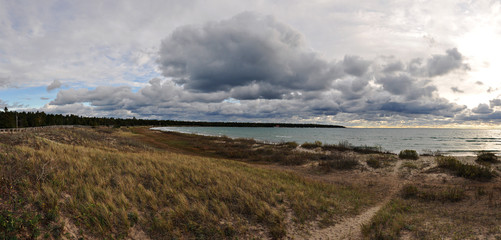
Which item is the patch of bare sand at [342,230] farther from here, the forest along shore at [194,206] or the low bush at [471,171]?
the low bush at [471,171]

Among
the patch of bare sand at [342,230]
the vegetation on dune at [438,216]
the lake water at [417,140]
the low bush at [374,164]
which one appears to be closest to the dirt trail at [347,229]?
the patch of bare sand at [342,230]

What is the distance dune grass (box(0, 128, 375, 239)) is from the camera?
22.3 ft

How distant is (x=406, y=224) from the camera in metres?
8.52

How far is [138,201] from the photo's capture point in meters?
8.59

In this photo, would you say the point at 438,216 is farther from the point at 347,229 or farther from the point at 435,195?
the point at 347,229

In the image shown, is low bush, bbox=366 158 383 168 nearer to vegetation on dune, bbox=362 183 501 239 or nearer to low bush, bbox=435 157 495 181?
low bush, bbox=435 157 495 181

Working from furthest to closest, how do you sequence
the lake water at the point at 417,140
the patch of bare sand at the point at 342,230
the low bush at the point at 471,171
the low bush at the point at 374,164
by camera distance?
1. the lake water at the point at 417,140
2. the low bush at the point at 374,164
3. the low bush at the point at 471,171
4. the patch of bare sand at the point at 342,230

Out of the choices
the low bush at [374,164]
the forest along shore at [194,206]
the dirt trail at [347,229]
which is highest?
the forest along shore at [194,206]

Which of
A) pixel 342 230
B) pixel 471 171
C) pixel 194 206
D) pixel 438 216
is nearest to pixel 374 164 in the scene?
pixel 471 171

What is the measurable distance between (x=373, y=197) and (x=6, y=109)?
11657 centimetres

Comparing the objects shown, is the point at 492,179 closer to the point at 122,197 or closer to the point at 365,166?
the point at 365,166

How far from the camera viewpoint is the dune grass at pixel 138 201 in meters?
6.79

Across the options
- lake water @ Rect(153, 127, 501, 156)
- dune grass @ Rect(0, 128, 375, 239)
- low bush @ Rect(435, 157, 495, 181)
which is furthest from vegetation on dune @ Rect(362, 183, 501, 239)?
lake water @ Rect(153, 127, 501, 156)

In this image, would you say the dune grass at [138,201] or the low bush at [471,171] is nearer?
the dune grass at [138,201]
